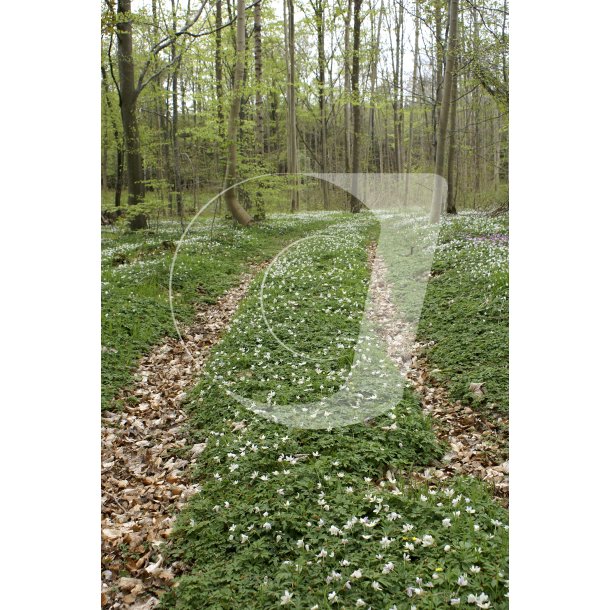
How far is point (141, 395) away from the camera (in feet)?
14.0

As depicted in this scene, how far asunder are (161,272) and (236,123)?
1.72m

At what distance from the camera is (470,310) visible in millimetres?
3840

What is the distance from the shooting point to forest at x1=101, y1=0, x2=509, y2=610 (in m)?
2.44

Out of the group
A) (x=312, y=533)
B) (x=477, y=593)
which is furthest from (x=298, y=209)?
(x=477, y=593)

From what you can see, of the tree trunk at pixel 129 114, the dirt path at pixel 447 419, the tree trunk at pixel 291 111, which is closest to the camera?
the dirt path at pixel 447 419

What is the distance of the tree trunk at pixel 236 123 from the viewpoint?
166 inches

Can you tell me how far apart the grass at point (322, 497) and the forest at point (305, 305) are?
0.01m

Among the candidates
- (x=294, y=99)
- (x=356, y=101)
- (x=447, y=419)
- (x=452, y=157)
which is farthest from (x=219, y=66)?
(x=447, y=419)

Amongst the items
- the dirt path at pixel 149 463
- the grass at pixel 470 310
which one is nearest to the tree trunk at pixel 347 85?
the grass at pixel 470 310

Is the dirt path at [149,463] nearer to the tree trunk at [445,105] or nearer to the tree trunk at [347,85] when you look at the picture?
the tree trunk at [347,85]

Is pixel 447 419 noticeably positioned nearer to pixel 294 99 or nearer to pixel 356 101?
pixel 356 101
